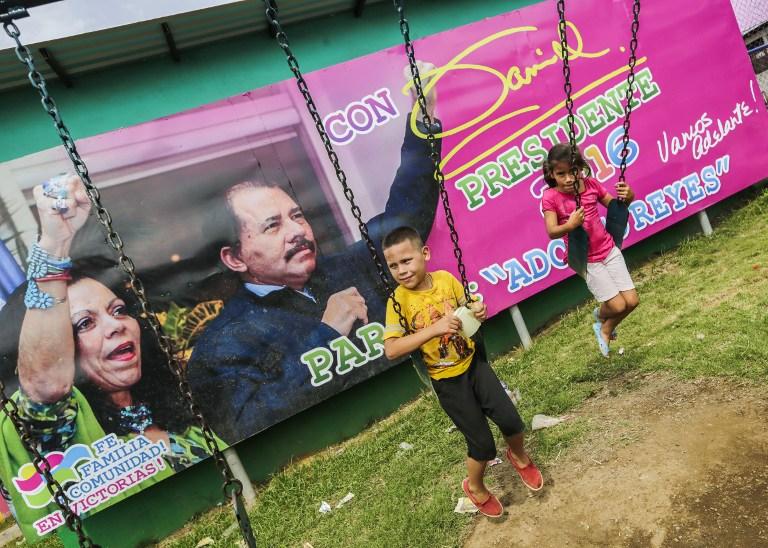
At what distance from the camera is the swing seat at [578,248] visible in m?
3.35

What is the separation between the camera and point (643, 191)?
5.71 m

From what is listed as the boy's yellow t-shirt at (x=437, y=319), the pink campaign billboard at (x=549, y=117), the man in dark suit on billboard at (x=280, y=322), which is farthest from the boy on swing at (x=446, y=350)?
the pink campaign billboard at (x=549, y=117)

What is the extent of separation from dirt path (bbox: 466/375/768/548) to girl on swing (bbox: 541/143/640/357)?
2.21 ft

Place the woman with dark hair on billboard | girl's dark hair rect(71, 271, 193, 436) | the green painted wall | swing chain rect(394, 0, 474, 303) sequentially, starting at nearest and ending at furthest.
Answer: swing chain rect(394, 0, 474, 303), the woman with dark hair on billboard, girl's dark hair rect(71, 271, 193, 436), the green painted wall

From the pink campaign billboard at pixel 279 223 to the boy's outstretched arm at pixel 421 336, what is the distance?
6.80 feet

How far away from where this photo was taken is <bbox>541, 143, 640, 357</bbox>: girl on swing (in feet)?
11.3

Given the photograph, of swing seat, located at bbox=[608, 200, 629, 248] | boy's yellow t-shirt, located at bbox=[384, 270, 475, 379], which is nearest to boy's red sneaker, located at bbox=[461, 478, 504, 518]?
boy's yellow t-shirt, located at bbox=[384, 270, 475, 379]

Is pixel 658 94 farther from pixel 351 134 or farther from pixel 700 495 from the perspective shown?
pixel 700 495

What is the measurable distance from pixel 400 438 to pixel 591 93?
3951 millimetres

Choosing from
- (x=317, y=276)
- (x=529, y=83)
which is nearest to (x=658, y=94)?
(x=529, y=83)

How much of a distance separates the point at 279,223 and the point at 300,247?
0.27 m

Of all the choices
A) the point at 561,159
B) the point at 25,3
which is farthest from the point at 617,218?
the point at 25,3

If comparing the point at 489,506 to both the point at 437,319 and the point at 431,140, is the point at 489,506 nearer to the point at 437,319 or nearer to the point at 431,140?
the point at 437,319

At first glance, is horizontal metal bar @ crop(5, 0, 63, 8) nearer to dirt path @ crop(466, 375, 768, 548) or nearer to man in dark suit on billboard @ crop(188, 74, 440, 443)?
man in dark suit on billboard @ crop(188, 74, 440, 443)
